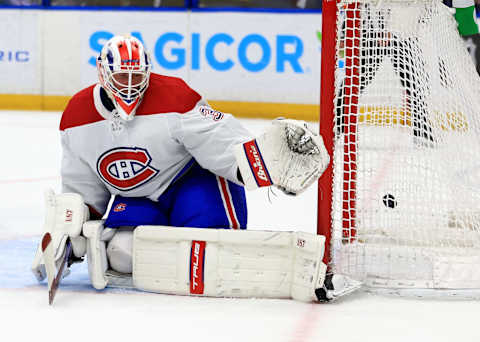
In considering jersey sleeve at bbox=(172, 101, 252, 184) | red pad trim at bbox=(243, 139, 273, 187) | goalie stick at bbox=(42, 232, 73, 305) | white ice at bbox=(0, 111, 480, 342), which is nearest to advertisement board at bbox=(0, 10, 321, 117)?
white ice at bbox=(0, 111, 480, 342)

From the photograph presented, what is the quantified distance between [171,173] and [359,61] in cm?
61

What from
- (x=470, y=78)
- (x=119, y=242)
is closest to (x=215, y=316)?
(x=119, y=242)

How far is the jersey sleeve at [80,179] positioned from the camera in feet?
7.91

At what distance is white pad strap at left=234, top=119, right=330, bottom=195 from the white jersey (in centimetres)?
7

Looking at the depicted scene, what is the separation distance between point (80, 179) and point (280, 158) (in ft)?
1.99

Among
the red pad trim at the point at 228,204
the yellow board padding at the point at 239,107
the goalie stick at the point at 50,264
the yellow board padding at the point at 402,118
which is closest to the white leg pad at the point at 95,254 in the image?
the goalie stick at the point at 50,264

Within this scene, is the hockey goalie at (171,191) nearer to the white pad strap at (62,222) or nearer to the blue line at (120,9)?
the white pad strap at (62,222)

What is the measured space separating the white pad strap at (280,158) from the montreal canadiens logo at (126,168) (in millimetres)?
276

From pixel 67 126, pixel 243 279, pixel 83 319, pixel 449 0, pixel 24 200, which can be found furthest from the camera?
pixel 24 200

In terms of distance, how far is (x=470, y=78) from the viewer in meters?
2.84

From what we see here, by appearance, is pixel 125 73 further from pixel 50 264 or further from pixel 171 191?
pixel 50 264

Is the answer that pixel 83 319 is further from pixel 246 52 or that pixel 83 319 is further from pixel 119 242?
pixel 246 52

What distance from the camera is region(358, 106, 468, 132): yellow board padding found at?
2.48 meters

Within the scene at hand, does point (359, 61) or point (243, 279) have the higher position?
point (359, 61)
